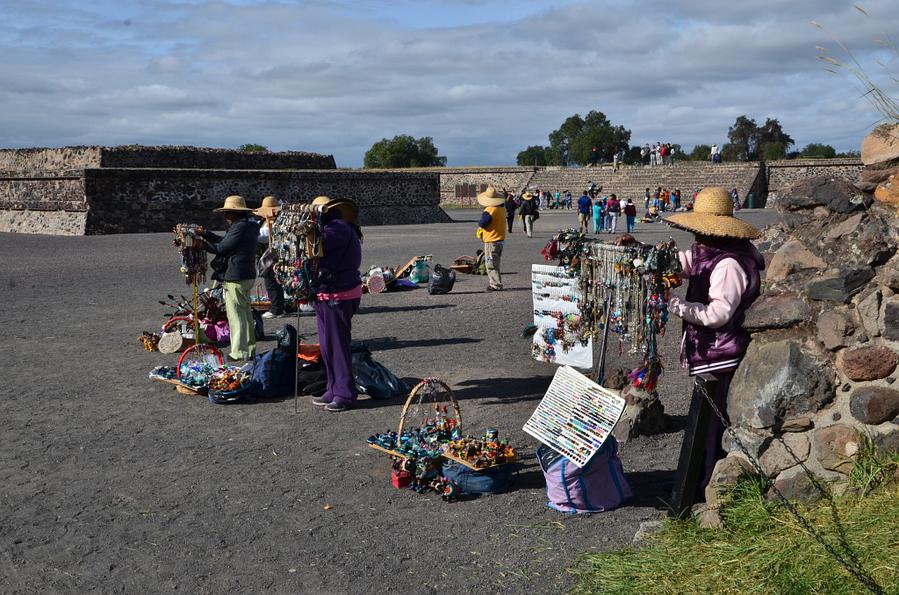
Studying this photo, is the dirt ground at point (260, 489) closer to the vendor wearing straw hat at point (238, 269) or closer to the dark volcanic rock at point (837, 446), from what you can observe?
the vendor wearing straw hat at point (238, 269)

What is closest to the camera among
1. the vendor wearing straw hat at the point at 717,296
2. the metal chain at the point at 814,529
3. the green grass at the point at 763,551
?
the metal chain at the point at 814,529

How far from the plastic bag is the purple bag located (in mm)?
2788

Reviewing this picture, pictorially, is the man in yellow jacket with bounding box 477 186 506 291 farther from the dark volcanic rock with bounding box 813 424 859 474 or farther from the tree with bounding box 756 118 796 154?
the tree with bounding box 756 118 796 154

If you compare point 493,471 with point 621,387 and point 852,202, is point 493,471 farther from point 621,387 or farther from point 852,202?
point 852,202

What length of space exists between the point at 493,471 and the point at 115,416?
11.7 ft

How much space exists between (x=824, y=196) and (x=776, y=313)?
2.33 ft

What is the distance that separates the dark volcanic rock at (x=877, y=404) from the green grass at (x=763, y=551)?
16 cm

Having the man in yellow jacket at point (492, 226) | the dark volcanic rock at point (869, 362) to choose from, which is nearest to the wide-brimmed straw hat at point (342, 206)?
the dark volcanic rock at point (869, 362)

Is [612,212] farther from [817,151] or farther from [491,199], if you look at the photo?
[817,151]

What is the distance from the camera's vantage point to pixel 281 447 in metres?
6.50

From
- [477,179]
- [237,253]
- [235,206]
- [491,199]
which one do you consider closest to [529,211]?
[491,199]

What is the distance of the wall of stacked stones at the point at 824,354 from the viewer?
13.8 ft

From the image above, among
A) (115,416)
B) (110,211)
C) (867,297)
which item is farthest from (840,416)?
(110,211)

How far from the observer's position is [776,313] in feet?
14.8
